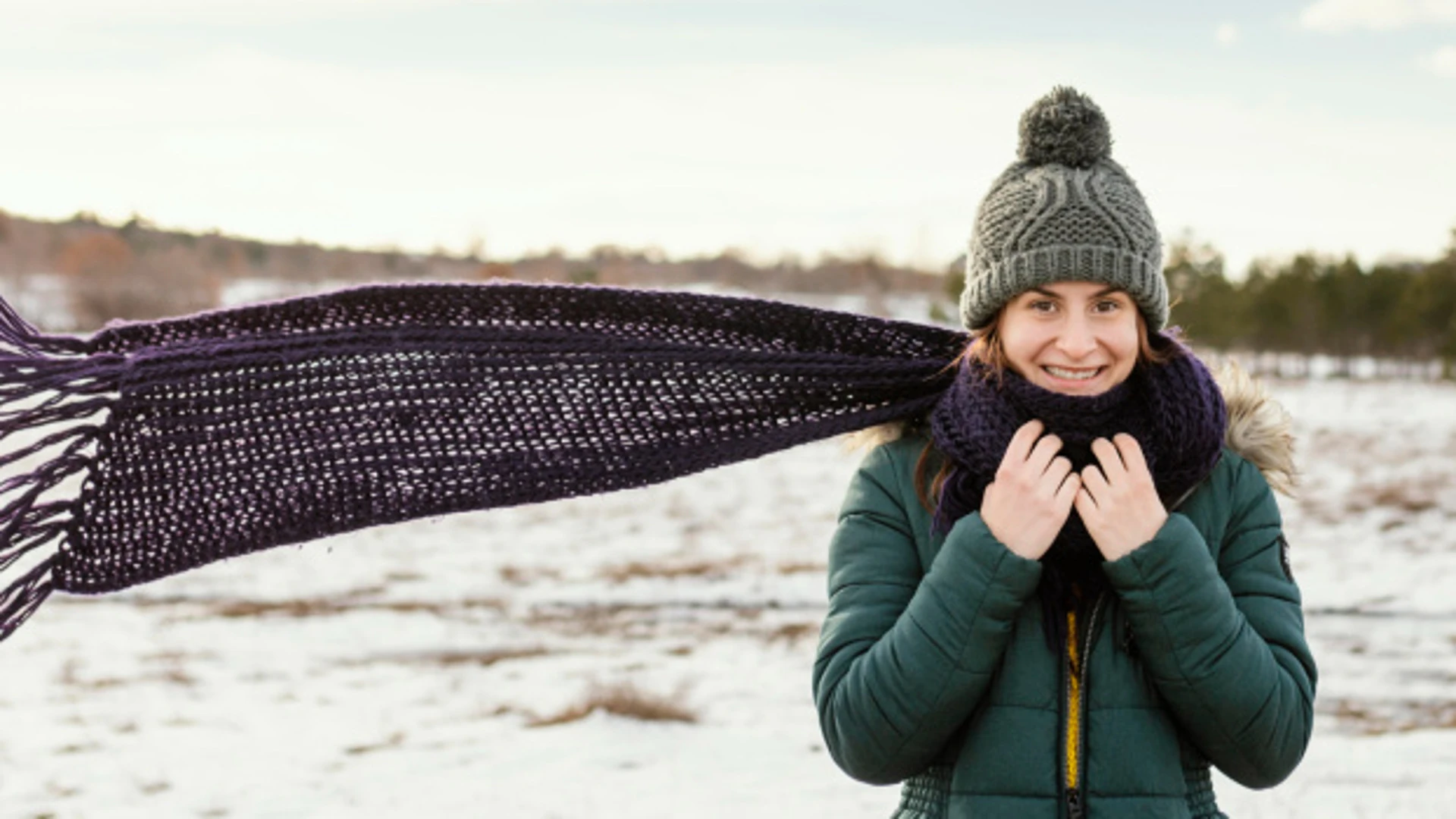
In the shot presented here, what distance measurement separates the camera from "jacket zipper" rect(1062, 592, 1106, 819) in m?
1.53

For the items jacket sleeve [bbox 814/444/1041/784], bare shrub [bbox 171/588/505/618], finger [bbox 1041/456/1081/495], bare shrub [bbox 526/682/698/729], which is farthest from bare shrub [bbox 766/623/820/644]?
finger [bbox 1041/456/1081/495]

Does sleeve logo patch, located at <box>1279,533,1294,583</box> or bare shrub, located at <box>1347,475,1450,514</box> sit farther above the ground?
sleeve logo patch, located at <box>1279,533,1294,583</box>

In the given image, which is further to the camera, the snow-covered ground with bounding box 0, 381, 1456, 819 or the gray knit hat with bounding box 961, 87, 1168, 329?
the snow-covered ground with bounding box 0, 381, 1456, 819

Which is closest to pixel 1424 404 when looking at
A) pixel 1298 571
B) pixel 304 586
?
pixel 1298 571

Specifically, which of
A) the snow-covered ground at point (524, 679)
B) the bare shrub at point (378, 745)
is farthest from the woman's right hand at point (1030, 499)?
the bare shrub at point (378, 745)

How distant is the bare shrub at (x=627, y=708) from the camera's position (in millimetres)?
4965

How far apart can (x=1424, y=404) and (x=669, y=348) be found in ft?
90.0

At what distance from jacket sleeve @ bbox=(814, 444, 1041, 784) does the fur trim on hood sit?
40 cm

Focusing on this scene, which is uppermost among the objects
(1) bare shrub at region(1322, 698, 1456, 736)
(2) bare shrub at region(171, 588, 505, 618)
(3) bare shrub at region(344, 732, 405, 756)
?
(1) bare shrub at region(1322, 698, 1456, 736)

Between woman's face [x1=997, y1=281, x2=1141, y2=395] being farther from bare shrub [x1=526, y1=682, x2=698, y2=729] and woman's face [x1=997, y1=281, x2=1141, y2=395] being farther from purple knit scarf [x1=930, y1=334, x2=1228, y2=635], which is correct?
bare shrub [x1=526, y1=682, x2=698, y2=729]

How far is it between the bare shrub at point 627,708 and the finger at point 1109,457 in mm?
3622

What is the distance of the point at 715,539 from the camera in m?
10.1

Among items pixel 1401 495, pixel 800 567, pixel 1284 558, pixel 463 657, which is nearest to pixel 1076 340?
pixel 1284 558

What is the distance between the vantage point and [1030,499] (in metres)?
1.53
